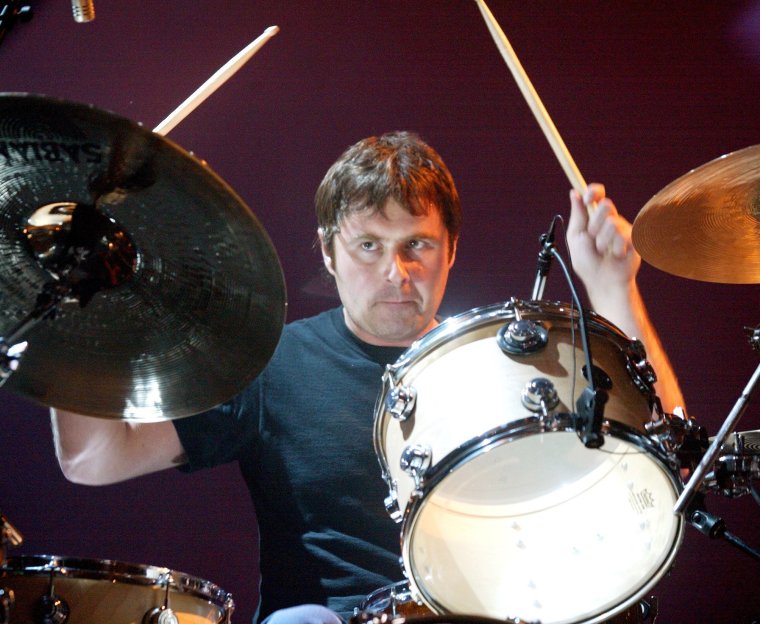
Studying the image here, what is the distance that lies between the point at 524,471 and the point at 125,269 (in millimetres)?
817

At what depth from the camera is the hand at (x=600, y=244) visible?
1.84m

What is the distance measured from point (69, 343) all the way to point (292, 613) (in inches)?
25.8

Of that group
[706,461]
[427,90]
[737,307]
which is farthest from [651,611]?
[427,90]

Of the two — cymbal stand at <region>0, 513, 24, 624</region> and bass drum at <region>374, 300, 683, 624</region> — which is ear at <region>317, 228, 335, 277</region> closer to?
bass drum at <region>374, 300, 683, 624</region>

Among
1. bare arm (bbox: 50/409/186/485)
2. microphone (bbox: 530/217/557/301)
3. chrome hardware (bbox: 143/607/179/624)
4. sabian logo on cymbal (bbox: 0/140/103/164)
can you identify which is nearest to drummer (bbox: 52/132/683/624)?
bare arm (bbox: 50/409/186/485)

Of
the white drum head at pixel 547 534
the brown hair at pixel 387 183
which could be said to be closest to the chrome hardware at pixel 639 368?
the white drum head at pixel 547 534

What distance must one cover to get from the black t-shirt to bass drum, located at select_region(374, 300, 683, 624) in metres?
0.43

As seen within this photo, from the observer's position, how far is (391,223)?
2.25 m

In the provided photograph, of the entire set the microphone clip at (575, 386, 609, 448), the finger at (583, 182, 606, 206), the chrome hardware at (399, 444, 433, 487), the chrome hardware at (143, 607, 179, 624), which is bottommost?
the chrome hardware at (143, 607, 179, 624)

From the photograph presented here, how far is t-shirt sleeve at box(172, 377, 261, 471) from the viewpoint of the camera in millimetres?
2150

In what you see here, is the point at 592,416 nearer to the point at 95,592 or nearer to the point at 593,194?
the point at 593,194

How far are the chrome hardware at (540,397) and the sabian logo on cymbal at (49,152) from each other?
0.78m

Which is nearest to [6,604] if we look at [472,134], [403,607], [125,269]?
Answer: [125,269]

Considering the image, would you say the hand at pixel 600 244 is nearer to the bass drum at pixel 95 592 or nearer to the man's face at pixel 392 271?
the man's face at pixel 392 271
